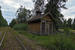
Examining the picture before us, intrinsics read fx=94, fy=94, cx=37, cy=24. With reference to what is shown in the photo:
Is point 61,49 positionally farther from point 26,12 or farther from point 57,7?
point 26,12

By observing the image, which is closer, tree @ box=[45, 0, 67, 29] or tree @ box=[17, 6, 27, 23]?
tree @ box=[45, 0, 67, 29]

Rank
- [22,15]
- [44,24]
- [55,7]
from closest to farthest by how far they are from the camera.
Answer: [44,24] < [55,7] < [22,15]

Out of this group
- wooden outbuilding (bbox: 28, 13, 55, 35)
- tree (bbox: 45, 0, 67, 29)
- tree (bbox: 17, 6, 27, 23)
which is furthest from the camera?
tree (bbox: 17, 6, 27, 23)

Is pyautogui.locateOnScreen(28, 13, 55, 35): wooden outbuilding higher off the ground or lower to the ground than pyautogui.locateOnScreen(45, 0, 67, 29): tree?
lower

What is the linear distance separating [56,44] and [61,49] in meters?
0.70

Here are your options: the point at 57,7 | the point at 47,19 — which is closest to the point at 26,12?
the point at 57,7

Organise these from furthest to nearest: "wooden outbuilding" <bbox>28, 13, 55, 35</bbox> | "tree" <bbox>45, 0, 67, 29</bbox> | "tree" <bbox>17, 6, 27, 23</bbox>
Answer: "tree" <bbox>17, 6, 27, 23</bbox> < "tree" <bbox>45, 0, 67, 29</bbox> < "wooden outbuilding" <bbox>28, 13, 55, 35</bbox>

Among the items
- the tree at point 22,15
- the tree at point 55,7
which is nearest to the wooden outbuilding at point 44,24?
the tree at point 55,7

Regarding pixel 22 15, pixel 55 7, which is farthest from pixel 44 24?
pixel 22 15

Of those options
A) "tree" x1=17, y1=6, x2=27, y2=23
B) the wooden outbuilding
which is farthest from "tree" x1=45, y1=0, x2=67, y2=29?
"tree" x1=17, y1=6, x2=27, y2=23

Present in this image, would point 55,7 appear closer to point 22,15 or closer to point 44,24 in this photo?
point 44,24

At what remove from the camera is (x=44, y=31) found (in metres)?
19.9

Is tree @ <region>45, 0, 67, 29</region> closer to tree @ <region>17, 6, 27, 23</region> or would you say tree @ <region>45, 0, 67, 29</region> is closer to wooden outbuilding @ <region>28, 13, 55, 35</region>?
wooden outbuilding @ <region>28, 13, 55, 35</region>

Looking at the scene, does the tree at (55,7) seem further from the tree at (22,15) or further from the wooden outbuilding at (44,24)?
the tree at (22,15)
